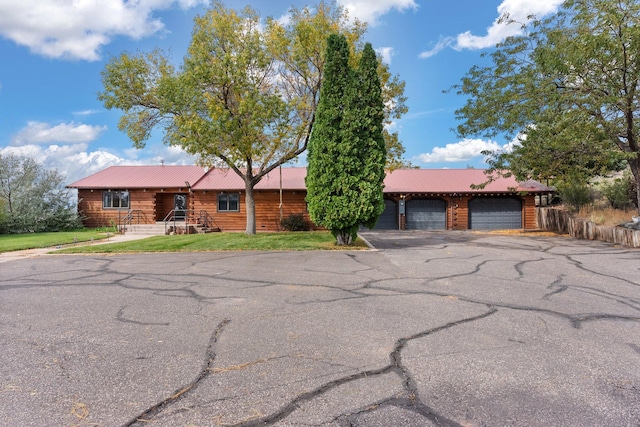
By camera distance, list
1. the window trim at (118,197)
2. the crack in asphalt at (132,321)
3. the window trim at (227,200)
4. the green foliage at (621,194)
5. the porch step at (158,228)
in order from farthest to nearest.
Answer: the window trim at (118,197)
the window trim at (227,200)
the porch step at (158,228)
the green foliage at (621,194)
the crack in asphalt at (132,321)

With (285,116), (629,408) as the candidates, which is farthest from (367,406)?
(285,116)

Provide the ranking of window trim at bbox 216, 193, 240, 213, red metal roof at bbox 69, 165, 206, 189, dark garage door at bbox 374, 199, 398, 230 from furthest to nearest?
dark garage door at bbox 374, 199, 398, 230
red metal roof at bbox 69, 165, 206, 189
window trim at bbox 216, 193, 240, 213

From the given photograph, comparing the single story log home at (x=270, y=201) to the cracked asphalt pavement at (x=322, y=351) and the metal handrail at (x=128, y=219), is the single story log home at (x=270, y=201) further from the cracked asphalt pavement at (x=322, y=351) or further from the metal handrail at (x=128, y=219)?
the cracked asphalt pavement at (x=322, y=351)

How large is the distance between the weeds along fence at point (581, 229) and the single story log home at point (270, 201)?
1.63 m

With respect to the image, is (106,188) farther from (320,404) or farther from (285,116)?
(320,404)

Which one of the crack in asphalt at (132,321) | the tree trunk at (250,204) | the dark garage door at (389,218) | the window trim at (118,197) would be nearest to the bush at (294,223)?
the tree trunk at (250,204)

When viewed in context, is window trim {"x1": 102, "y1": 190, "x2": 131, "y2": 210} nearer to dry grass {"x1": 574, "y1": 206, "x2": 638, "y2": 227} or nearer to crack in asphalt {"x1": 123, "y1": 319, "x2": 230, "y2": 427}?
crack in asphalt {"x1": 123, "y1": 319, "x2": 230, "y2": 427}

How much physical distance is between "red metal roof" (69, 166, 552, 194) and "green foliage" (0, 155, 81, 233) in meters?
1.36

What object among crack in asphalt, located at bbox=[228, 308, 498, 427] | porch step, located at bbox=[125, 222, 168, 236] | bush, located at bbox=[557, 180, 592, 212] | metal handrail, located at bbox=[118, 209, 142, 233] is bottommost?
crack in asphalt, located at bbox=[228, 308, 498, 427]

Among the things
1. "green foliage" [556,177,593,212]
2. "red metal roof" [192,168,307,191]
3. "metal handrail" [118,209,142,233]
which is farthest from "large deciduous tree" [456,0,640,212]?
"metal handrail" [118,209,142,233]

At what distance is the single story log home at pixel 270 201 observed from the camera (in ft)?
77.4

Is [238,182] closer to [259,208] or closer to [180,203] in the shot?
[259,208]

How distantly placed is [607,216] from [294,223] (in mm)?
15707

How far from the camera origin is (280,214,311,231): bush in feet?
73.3
